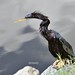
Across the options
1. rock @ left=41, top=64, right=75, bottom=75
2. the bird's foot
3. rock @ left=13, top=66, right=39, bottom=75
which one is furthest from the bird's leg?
rock @ left=13, top=66, right=39, bottom=75

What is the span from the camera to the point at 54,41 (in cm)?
1102

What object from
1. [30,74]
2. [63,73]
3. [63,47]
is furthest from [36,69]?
[63,73]

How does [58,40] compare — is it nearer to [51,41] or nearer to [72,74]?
[51,41]

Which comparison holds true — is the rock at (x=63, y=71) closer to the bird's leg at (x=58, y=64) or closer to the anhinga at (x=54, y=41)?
the bird's leg at (x=58, y=64)

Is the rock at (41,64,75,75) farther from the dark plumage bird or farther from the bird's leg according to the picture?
the dark plumage bird

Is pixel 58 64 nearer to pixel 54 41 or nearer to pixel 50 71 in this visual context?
pixel 50 71

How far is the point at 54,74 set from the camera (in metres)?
10.3

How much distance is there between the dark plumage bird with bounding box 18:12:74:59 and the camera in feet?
36.0

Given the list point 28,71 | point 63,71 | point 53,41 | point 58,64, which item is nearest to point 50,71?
point 58,64

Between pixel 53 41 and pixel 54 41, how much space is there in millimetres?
41

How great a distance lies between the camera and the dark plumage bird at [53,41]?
1096 cm

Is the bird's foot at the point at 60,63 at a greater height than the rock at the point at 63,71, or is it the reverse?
the bird's foot at the point at 60,63

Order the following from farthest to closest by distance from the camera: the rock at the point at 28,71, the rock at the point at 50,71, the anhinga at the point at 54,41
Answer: the rock at the point at 28,71, the anhinga at the point at 54,41, the rock at the point at 50,71

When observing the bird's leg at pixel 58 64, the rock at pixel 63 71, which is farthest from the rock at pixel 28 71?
the rock at pixel 63 71
